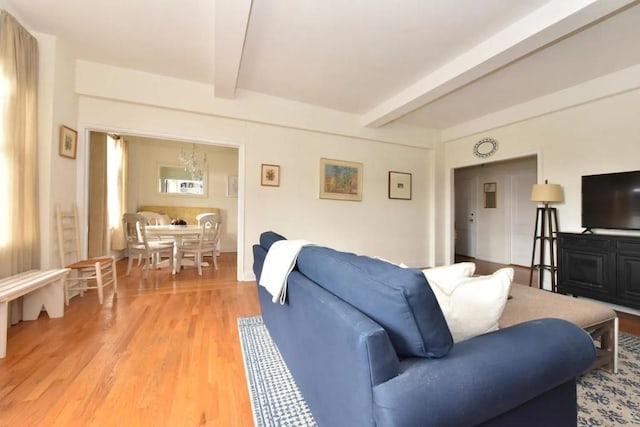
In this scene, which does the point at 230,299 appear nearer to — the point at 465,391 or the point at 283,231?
the point at 283,231

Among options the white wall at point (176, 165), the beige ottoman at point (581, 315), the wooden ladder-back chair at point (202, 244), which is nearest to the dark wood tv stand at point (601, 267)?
the beige ottoman at point (581, 315)

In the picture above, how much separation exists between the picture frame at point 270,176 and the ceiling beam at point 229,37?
115 cm

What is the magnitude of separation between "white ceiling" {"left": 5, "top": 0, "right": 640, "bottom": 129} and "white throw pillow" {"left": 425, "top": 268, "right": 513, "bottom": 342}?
7.27ft

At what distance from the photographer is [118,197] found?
16.1 feet

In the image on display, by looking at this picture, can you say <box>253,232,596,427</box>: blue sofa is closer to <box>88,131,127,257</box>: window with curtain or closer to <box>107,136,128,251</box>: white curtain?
<box>88,131,127,257</box>: window with curtain

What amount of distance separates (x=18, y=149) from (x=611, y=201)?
5804 mm

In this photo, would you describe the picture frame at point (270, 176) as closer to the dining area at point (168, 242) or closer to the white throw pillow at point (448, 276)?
the dining area at point (168, 242)

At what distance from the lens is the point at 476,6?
6.98 ft

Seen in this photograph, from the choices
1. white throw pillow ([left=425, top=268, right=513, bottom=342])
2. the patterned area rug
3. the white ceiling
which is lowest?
the patterned area rug

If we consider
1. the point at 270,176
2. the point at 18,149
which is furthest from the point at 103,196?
the point at 270,176

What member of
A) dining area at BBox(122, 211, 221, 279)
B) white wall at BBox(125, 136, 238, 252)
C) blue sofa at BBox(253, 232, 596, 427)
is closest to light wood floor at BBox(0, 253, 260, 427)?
blue sofa at BBox(253, 232, 596, 427)

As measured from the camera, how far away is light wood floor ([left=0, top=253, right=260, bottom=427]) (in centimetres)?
130

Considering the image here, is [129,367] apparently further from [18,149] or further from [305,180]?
[305,180]

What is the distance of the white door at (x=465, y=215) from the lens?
6.38 m
